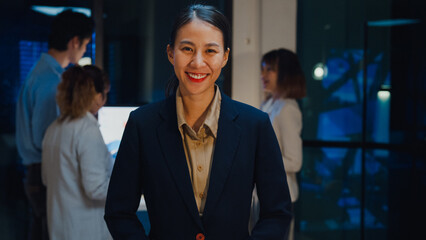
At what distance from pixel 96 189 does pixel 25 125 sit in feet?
3.39

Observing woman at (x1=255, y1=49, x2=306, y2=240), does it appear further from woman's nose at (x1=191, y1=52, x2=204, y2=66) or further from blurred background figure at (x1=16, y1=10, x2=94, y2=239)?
woman's nose at (x1=191, y1=52, x2=204, y2=66)

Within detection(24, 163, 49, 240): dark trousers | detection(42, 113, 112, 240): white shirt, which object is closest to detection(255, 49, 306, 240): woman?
detection(42, 113, 112, 240): white shirt

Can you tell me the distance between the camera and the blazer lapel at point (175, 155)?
1.30 m

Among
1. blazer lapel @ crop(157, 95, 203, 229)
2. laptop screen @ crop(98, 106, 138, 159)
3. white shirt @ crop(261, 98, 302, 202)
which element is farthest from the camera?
white shirt @ crop(261, 98, 302, 202)

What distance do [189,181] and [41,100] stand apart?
235cm

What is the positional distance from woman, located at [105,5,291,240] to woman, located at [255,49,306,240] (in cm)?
190

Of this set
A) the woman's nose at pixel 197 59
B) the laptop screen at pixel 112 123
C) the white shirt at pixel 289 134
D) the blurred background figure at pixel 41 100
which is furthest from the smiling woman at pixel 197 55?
the blurred background figure at pixel 41 100

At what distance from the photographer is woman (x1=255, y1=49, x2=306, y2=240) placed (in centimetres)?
328

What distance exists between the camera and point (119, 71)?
21.1 ft

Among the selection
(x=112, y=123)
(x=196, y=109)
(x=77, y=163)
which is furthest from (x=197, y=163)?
(x=112, y=123)

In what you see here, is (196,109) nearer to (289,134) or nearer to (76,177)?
(76,177)

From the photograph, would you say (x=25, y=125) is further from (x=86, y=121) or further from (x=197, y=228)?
(x=197, y=228)

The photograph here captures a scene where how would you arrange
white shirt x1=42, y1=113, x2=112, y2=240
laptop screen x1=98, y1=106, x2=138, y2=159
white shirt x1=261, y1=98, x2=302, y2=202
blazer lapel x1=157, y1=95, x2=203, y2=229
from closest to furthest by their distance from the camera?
blazer lapel x1=157, y1=95, x2=203, y2=229 < white shirt x1=42, y1=113, x2=112, y2=240 < laptop screen x1=98, y1=106, x2=138, y2=159 < white shirt x1=261, y1=98, x2=302, y2=202

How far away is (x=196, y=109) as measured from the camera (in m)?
1.40
